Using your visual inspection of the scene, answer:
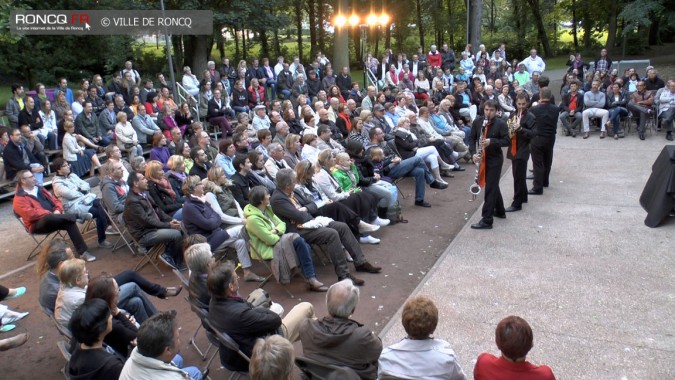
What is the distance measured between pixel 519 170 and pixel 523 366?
5.66 m

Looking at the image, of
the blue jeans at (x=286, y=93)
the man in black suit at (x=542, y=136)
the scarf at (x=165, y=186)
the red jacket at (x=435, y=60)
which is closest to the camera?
the scarf at (x=165, y=186)

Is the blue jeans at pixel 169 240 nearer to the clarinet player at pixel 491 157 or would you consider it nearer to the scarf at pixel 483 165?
the clarinet player at pixel 491 157

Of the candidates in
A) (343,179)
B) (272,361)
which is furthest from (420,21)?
(272,361)

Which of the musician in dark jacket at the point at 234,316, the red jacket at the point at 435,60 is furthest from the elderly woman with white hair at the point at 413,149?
the red jacket at the point at 435,60

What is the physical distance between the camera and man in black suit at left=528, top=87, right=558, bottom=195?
902 centimetres

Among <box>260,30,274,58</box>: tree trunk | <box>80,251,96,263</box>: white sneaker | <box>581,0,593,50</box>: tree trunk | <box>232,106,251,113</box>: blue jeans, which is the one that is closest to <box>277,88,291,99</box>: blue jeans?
<box>232,106,251,113</box>: blue jeans

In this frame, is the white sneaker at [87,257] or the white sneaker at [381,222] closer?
the white sneaker at [87,257]

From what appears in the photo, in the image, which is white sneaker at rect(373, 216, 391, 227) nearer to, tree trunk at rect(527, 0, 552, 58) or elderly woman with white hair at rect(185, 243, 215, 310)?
elderly woman with white hair at rect(185, 243, 215, 310)

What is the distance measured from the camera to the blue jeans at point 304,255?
606cm

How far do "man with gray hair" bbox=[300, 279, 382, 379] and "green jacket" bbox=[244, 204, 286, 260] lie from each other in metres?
2.29

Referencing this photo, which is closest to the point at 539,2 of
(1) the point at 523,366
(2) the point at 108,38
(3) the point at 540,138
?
(2) the point at 108,38

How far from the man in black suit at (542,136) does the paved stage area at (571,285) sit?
288 millimetres

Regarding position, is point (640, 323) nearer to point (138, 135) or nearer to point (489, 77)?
point (138, 135)

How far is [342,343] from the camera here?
369 centimetres
